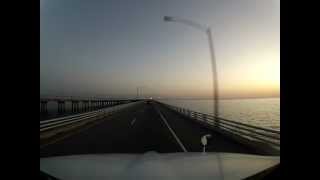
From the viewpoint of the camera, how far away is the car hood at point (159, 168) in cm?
473

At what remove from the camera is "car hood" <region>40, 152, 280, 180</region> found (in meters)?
4.73

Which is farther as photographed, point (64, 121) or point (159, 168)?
point (64, 121)

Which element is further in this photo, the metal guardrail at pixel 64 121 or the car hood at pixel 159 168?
the metal guardrail at pixel 64 121

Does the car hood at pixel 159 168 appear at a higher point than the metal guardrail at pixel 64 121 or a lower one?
higher

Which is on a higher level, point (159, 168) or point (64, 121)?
point (159, 168)

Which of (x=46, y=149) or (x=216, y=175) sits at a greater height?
(x=216, y=175)

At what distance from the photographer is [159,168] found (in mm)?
5285
